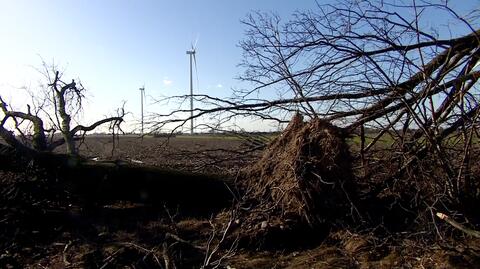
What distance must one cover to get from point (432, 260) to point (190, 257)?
2618 millimetres

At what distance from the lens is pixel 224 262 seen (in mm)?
5633

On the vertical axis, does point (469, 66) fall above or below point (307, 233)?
above

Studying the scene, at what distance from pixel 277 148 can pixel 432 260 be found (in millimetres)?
2604

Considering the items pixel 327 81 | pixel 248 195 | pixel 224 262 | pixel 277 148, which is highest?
pixel 327 81

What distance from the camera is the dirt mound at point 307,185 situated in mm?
6316

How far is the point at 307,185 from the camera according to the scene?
6.35 m

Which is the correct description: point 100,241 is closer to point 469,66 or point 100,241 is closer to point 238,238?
point 238,238

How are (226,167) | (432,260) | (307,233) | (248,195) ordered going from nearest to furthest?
(432,260) → (307,233) → (248,195) → (226,167)

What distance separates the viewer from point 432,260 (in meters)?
5.05

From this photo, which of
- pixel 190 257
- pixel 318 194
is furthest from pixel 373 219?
pixel 190 257

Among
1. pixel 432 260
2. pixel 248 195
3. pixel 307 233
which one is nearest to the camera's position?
pixel 432 260

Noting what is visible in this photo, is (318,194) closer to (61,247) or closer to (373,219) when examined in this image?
(373,219)

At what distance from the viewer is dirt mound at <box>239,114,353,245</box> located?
6316mm

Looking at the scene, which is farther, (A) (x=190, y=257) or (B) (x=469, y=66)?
(B) (x=469, y=66)
